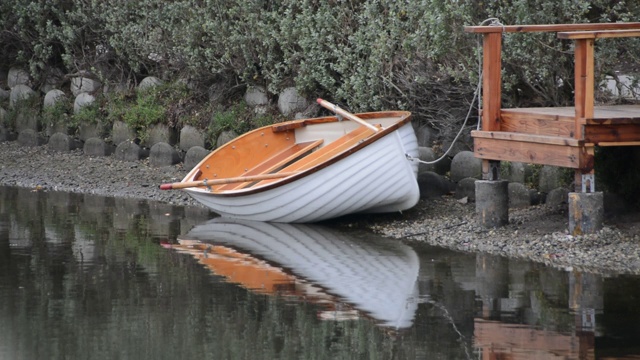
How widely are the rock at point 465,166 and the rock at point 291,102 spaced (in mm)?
2614

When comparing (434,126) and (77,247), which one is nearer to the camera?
(77,247)

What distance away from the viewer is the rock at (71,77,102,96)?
17.7 meters

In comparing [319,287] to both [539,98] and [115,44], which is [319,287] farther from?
[115,44]

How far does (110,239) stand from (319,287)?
3.15m

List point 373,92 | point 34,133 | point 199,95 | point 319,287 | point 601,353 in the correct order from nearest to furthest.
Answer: point 601,353
point 319,287
point 373,92
point 199,95
point 34,133

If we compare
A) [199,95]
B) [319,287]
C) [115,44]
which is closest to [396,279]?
[319,287]

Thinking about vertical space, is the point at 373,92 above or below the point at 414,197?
above

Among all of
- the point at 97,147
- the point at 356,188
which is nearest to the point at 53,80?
the point at 97,147

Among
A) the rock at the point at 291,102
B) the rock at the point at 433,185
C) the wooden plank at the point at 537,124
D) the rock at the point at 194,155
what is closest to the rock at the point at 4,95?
the rock at the point at 194,155

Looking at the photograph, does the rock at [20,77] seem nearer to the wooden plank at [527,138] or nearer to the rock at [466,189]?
the rock at [466,189]

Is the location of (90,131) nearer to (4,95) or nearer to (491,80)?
(4,95)

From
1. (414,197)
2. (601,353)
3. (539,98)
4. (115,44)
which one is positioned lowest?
(601,353)

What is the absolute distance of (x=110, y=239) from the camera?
11586 millimetres

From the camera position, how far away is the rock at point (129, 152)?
16250mm
